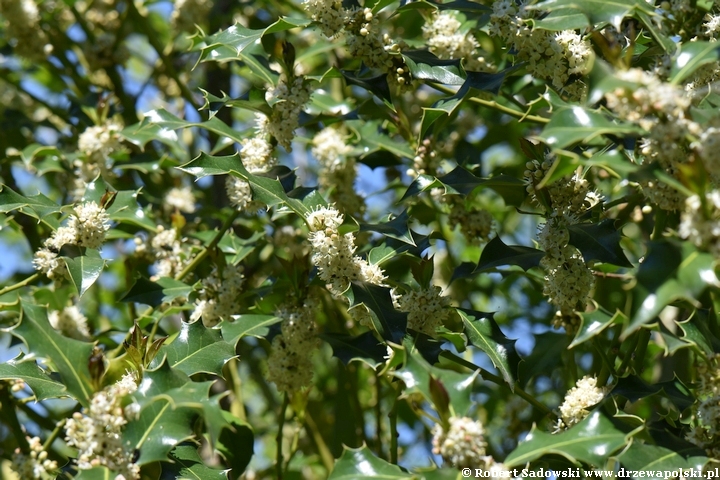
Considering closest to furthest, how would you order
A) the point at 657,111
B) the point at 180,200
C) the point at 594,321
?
the point at 657,111, the point at 594,321, the point at 180,200

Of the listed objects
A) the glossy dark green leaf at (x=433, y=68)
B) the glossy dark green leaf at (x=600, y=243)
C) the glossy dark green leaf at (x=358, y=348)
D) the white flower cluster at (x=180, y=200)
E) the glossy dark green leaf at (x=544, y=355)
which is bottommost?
the glossy dark green leaf at (x=544, y=355)

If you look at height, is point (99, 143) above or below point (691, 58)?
below

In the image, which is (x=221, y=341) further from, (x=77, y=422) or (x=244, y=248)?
(x=244, y=248)

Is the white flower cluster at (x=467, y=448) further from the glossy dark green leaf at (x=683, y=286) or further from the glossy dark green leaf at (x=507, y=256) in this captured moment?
the glossy dark green leaf at (x=507, y=256)

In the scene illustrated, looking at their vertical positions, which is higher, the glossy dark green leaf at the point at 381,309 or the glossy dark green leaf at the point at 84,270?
the glossy dark green leaf at the point at 84,270

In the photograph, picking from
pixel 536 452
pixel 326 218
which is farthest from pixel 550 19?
pixel 536 452

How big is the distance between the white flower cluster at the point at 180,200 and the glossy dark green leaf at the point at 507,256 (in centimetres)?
169

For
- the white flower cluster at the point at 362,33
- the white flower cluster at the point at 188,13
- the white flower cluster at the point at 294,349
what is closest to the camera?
the white flower cluster at the point at 362,33

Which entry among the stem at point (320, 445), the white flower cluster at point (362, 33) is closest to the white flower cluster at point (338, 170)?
the white flower cluster at point (362, 33)

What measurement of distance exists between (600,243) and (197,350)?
1.20 m

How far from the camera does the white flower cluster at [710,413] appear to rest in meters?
1.86

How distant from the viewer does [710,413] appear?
1.87 meters

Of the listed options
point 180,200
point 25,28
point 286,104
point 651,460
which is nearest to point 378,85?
point 286,104

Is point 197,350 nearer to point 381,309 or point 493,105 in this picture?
point 381,309
